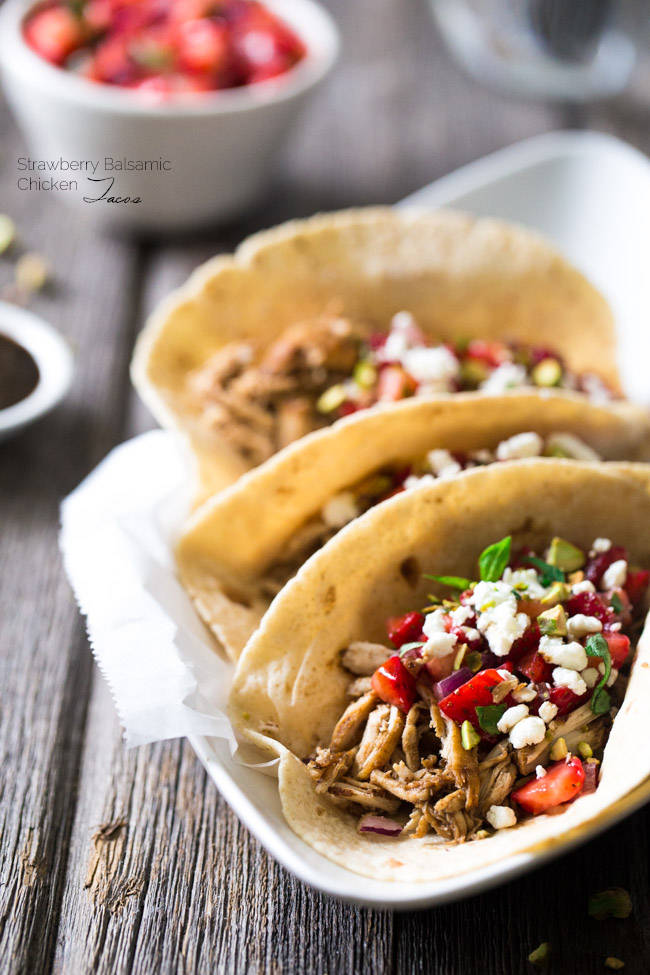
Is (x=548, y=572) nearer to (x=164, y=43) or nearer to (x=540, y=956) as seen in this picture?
(x=540, y=956)

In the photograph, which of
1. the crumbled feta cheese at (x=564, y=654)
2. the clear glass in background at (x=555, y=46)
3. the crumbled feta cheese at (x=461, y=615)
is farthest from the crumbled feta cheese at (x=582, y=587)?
the clear glass in background at (x=555, y=46)

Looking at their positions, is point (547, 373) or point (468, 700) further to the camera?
point (547, 373)

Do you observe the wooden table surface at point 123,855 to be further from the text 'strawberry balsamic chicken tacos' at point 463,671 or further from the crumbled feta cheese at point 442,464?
the crumbled feta cheese at point 442,464

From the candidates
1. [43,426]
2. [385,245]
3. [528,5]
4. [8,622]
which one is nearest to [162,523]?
[8,622]

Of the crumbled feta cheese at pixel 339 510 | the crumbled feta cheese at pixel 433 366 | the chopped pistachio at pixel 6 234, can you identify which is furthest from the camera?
the chopped pistachio at pixel 6 234

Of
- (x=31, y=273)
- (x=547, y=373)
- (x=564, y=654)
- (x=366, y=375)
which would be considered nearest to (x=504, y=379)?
(x=547, y=373)

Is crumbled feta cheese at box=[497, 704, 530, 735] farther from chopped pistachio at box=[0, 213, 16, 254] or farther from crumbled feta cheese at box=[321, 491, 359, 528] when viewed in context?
chopped pistachio at box=[0, 213, 16, 254]
